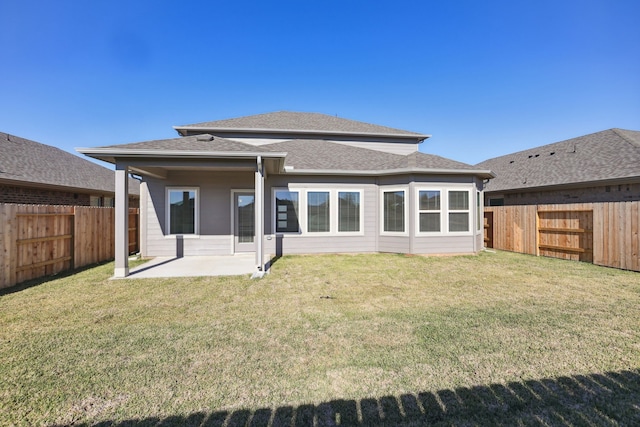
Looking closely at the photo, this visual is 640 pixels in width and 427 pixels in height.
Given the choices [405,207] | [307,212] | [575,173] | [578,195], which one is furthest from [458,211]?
[575,173]

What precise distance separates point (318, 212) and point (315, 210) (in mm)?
131

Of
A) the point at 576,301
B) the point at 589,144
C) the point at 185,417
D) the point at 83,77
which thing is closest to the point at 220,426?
the point at 185,417

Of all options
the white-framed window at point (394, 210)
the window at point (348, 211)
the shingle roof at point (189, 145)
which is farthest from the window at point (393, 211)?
the shingle roof at point (189, 145)

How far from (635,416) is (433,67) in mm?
15310

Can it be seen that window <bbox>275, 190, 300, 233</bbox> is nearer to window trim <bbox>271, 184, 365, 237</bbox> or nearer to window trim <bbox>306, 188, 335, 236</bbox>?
window trim <bbox>271, 184, 365, 237</bbox>

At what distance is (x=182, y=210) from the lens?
30.5 ft

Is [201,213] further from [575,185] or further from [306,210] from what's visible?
[575,185]

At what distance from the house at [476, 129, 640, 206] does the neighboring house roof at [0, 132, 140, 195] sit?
2039 cm

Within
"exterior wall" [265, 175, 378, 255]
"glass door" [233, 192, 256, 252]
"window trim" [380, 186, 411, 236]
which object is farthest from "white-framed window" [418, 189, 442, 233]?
"glass door" [233, 192, 256, 252]

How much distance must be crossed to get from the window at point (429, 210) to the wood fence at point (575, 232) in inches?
140

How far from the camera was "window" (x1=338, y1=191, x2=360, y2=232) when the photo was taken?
9.75 m

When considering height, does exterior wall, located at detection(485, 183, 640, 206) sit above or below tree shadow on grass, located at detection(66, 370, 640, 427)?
above

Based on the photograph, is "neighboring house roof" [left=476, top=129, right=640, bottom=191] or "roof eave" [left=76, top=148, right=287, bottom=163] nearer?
"roof eave" [left=76, top=148, right=287, bottom=163]

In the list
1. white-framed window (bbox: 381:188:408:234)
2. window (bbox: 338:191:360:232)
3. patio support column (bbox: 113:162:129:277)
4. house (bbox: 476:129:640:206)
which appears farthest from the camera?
house (bbox: 476:129:640:206)
